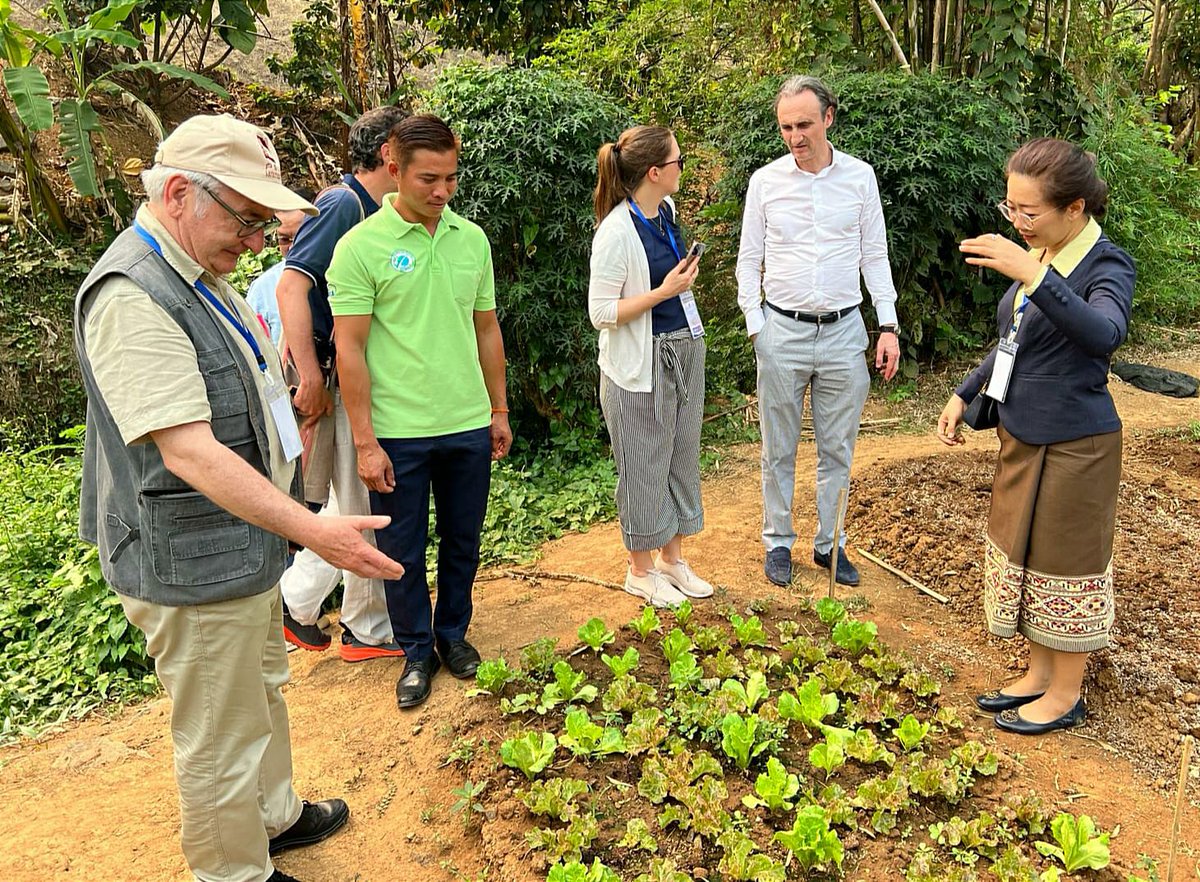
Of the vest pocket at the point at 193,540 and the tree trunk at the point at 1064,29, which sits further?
the tree trunk at the point at 1064,29

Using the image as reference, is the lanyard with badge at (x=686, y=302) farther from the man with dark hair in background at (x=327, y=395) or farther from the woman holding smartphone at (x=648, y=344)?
the man with dark hair in background at (x=327, y=395)

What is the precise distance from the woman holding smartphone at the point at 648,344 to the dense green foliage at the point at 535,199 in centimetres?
192

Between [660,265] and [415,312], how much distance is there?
3.59 feet

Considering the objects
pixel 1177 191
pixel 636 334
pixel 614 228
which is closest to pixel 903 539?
pixel 636 334

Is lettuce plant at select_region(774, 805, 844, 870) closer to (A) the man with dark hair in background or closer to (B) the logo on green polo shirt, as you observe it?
(A) the man with dark hair in background

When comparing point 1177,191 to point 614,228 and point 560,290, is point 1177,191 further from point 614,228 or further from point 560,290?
A: point 614,228

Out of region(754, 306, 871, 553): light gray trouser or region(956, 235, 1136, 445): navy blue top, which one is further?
region(754, 306, 871, 553): light gray trouser

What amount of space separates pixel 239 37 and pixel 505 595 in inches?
282

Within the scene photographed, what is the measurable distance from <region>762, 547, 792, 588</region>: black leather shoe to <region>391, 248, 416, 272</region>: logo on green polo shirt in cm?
223

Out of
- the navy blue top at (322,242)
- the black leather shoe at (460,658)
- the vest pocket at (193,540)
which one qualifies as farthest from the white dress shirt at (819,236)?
the vest pocket at (193,540)

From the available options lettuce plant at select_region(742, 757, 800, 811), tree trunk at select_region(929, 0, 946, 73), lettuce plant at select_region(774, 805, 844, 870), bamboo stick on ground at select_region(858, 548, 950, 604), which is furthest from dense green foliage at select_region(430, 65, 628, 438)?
lettuce plant at select_region(774, 805, 844, 870)

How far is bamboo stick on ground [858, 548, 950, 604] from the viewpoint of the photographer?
412 cm

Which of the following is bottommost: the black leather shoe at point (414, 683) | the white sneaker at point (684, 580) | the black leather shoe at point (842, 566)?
the black leather shoe at point (842, 566)

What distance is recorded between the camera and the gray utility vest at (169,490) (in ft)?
6.69
